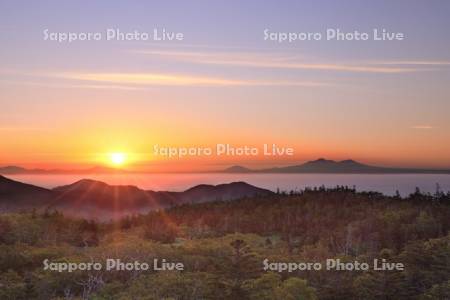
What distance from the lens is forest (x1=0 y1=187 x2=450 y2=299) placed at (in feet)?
172

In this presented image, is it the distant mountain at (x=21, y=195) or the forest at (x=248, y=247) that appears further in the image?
the distant mountain at (x=21, y=195)

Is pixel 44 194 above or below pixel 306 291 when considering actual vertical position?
above

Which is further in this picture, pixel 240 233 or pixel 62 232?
pixel 240 233

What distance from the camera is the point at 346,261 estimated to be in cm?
6844

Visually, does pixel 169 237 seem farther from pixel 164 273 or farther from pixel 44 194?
pixel 44 194

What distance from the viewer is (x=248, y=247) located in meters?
64.2

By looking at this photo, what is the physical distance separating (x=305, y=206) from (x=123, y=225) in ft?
90.9

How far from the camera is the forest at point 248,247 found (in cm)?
5244

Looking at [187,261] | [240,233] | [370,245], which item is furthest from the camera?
[240,233]

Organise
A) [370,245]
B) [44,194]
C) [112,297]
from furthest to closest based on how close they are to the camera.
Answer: [44,194] < [370,245] < [112,297]

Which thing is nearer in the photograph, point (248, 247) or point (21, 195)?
point (248, 247)

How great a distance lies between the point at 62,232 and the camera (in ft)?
280

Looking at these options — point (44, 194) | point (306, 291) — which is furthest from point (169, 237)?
point (44, 194)

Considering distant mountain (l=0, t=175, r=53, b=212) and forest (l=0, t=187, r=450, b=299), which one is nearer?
forest (l=0, t=187, r=450, b=299)
